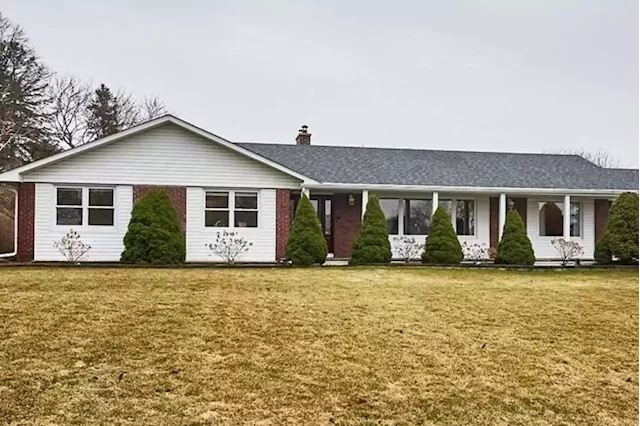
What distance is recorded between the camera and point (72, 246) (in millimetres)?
16000

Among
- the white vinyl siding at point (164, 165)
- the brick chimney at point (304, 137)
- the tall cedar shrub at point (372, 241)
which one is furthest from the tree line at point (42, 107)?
the tall cedar shrub at point (372, 241)

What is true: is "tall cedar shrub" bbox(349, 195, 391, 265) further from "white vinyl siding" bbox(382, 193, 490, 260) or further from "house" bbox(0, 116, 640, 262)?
"white vinyl siding" bbox(382, 193, 490, 260)

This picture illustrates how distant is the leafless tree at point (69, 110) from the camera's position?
35125mm

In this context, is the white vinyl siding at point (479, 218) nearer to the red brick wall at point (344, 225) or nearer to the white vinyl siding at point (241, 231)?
the red brick wall at point (344, 225)

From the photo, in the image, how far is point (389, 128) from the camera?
42188 millimetres

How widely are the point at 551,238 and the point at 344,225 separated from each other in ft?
24.6

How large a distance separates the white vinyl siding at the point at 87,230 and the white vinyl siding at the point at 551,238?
13.6m

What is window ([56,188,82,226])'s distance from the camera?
1622cm

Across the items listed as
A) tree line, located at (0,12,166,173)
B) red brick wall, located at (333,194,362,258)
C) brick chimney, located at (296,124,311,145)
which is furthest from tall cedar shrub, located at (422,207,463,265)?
tree line, located at (0,12,166,173)

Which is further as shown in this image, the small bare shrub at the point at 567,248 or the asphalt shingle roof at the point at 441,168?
the asphalt shingle roof at the point at 441,168

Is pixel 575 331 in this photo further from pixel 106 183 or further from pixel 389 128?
pixel 389 128

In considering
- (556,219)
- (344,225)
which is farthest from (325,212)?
(556,219)

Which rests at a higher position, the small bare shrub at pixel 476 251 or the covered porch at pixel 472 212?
the covered porch at pixel 472 212

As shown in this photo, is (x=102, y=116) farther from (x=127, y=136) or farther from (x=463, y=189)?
(x=463, y=189)
